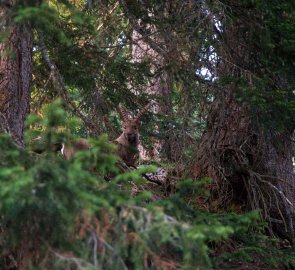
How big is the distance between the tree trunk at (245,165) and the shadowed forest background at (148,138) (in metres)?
0.02

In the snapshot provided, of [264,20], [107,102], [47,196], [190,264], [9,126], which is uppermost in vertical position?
[264,20]

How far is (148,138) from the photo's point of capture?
32.0 ft

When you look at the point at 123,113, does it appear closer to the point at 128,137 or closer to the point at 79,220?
the point at 128,137

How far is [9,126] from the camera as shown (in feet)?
19.6

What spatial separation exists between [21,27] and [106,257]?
2804mm

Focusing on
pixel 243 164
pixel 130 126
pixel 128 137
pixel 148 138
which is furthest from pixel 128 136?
pixel 243 164

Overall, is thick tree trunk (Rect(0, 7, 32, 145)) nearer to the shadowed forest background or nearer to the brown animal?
the shadowed forest background

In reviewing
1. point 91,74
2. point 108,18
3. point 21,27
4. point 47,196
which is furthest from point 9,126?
point 47,196

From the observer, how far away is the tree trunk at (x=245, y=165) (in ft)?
26.3

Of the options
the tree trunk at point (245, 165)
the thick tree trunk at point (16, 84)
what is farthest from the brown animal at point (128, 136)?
the thick tree trunk at point (16, 84)

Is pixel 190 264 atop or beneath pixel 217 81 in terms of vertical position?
beneath

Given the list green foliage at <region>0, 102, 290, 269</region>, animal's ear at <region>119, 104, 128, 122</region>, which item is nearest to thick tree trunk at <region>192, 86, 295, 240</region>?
animal's ear at <region>119, 104, 128, 122</region>

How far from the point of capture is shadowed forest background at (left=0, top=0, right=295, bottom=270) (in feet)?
11.0

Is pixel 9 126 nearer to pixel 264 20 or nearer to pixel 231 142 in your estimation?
pixel 264 20
